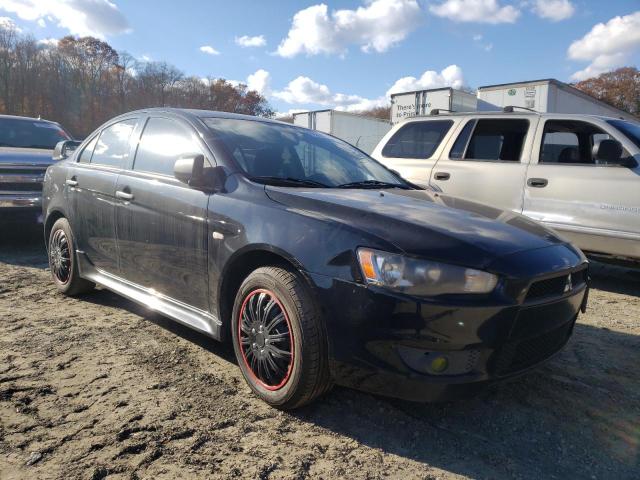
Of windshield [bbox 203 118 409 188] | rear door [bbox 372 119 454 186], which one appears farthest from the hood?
rear door [bbox 372 119 454 186]

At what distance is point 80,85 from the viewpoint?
46094mm

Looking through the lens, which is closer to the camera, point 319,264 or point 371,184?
point 319,264

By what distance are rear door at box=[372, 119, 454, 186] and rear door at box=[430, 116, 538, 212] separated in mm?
155

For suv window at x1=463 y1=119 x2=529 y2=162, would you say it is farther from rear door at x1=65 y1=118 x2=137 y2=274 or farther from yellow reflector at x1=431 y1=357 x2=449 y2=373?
yellow reflector at x1=431 y1=357 x2=449 y2=373

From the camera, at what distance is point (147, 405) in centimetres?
242

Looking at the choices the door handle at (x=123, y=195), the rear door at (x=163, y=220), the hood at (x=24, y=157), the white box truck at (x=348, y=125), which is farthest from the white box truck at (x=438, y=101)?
the door handle at (x=123, y=195)

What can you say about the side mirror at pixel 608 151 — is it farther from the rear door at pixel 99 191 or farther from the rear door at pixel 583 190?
the rear door at pixel 99 191

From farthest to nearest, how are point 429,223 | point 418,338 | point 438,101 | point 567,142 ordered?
point 438,101
point 567,142
point 429,223
point 418,338

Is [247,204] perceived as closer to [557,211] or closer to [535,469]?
[535,469]

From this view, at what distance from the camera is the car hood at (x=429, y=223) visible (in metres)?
2.09

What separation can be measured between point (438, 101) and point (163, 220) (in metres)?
12.3

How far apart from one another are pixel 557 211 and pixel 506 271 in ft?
11.2

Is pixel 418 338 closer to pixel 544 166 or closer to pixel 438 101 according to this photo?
pixel 544 166

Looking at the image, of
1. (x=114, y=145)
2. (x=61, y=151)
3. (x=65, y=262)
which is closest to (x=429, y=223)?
(x=114, y=145)
